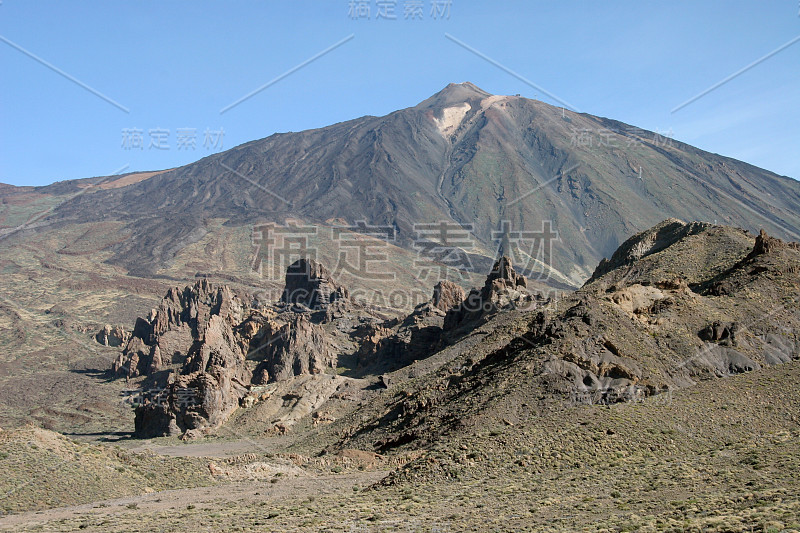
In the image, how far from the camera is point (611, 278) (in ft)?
168

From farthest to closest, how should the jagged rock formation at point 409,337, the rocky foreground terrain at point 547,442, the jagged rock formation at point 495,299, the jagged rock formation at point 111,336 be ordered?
the jagged rock formation at point 111,336 → the jagged rock formation at point 409,337 → the jagged rock formation at point 495,299 → the rocky foreground terrain at point 547,442

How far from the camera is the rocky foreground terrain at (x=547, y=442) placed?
2080 cm

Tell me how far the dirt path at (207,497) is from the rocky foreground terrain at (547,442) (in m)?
0.13

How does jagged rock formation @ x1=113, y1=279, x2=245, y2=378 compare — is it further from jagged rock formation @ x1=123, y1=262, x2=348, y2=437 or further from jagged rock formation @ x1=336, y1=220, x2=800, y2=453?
jagged rock formation @ x1=336, y1=220, x2=800, y2=453

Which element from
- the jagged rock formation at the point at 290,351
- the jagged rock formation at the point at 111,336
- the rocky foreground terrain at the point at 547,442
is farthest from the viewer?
the jagged rock formation at the point at 111,336

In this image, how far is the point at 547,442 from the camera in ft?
88.7

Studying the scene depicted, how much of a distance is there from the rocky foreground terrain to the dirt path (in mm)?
134

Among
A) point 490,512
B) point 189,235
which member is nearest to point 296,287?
point 490,512

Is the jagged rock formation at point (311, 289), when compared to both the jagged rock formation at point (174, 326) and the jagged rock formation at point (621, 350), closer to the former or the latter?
the jagged rock formation at point (174, 326)

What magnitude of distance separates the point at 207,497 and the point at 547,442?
11.7 meters

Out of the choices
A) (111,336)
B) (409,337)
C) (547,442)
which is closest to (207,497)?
(547,442)

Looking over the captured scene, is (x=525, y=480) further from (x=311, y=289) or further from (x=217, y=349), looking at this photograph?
(x=311, y=289)

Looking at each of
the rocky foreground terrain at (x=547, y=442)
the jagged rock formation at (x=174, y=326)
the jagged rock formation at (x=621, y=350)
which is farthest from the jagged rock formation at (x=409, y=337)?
the jagged rock formation at (x=621, y=350)

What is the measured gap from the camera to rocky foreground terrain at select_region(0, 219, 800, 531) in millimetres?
20797
